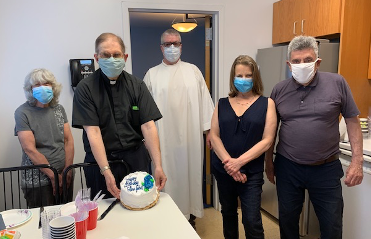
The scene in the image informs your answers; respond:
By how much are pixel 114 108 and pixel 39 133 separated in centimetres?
73

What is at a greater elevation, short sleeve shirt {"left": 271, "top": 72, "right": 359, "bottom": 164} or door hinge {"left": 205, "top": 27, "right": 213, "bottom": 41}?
door hinge {"left": 205, "top": 27, "right": 213, "bottom": 41}

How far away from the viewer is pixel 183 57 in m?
7.27

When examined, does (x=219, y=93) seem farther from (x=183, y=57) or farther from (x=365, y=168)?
(x=183, y=57)

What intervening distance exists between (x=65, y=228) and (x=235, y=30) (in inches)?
95.7

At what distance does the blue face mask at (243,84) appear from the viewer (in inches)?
71.6

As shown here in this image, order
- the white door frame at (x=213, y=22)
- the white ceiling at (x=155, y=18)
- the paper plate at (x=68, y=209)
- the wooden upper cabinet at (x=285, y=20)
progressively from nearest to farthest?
the paper plate at (x=68, y=209), the white door frame at (x=213, y=22), the wooden upper cabinet at (x=285, y=20), the white ceiling at (x=155, y=18)

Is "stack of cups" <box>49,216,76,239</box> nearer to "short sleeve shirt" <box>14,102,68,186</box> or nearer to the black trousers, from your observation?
the black trousers

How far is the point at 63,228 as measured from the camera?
99cm

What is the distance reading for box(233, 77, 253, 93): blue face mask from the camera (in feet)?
5.97

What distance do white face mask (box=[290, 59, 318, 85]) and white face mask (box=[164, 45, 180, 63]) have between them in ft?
3.29

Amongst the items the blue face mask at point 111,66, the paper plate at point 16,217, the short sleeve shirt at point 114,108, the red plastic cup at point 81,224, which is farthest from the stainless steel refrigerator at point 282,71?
the paper plate at point 16,217

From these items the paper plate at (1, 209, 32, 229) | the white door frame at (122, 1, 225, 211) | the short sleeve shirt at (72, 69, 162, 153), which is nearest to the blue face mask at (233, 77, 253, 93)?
the short sleeve shirt at (72, 69, 162, 153)

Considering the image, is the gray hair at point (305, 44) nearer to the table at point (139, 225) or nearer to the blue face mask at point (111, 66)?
the blue face mask at point (111, 66)

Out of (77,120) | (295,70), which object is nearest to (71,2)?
(77,120)
